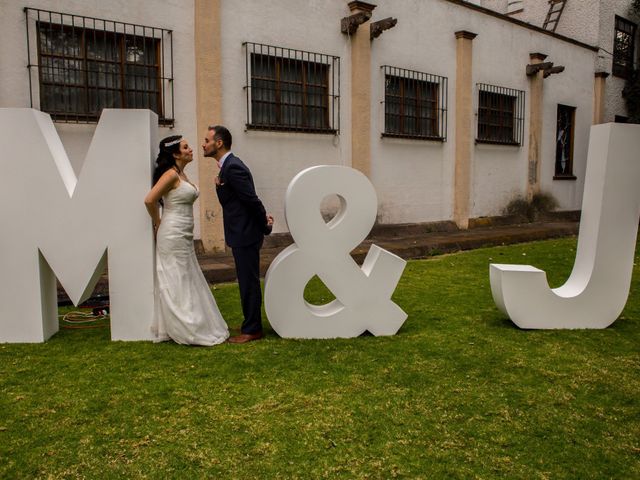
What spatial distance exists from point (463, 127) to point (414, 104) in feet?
4.53

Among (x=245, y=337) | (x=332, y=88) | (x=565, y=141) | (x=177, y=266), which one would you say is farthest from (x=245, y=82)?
(x=565, y=141)

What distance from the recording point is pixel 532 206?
47.2 feet

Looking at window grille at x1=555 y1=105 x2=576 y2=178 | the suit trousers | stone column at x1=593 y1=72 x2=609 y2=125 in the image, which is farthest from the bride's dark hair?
stone column at x1=593 y1=72 x2=609 y2=125

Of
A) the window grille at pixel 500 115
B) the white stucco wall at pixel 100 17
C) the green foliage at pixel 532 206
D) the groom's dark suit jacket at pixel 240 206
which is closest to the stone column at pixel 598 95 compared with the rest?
the green foliage at pixel 532 206

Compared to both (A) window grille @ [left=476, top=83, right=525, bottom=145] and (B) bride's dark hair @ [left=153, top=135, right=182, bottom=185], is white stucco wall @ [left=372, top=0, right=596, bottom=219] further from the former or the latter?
(B) bride's dark hair @ [left=153, top=135, right=182, bottom=185]

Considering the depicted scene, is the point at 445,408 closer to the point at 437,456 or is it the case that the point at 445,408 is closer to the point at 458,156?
the point at 437,456

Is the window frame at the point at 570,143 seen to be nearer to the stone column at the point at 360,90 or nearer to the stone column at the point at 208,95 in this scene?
the stone column at the point at 360,90

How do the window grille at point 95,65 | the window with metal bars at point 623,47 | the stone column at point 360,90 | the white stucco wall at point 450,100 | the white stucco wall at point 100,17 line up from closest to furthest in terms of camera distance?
1. the white stucco wall at point 100,17
2. the window grille at point 95,65
3. the stone column at point 360,90
4. the white stucco wall at point 450,100
5. the window with metal bars at point 623,47

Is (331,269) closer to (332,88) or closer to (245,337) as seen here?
(245,337)

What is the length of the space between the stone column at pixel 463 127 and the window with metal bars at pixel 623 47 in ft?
22.1

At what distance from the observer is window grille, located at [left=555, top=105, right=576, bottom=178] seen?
15172mm

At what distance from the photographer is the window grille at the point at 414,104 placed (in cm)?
1114

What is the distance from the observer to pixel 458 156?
12.4 meters

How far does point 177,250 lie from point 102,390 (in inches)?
52.6
